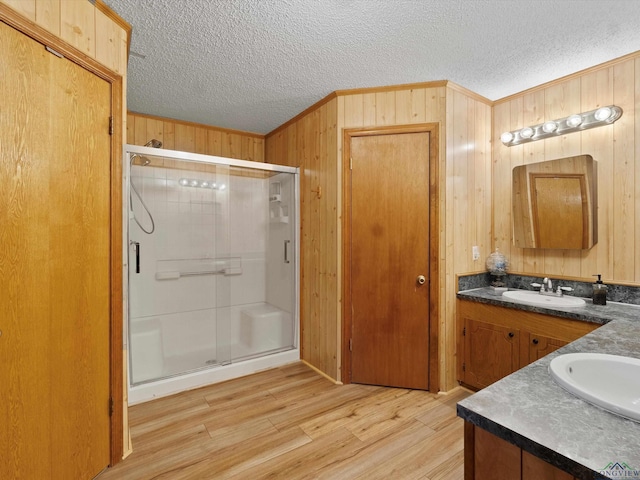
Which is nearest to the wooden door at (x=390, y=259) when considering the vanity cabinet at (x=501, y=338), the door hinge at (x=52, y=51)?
the vanity cabinet at (x=501, y=338)

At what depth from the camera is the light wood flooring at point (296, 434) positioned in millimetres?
1695

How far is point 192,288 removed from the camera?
291 centimetres

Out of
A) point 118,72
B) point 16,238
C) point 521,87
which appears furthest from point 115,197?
point 521,87

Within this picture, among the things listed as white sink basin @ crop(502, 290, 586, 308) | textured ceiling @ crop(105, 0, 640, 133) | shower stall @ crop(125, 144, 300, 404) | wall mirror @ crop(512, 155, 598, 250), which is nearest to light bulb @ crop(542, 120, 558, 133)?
wall mirror @ crop(512, 155, 598, 250)

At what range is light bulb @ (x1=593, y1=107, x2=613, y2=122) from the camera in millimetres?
2115

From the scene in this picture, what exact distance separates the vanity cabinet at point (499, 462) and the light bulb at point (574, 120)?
7.94 ft

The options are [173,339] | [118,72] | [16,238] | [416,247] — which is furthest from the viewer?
[173,339]

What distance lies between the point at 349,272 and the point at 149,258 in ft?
5.68

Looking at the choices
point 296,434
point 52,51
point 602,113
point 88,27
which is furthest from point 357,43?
point 296,434

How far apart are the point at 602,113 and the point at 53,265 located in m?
3.42

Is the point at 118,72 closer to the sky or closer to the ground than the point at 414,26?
closer to the ground

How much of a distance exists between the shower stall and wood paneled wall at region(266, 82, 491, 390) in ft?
1.14

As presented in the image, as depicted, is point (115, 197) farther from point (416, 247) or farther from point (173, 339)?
point (416, 247)

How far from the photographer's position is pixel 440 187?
96.7 inches
